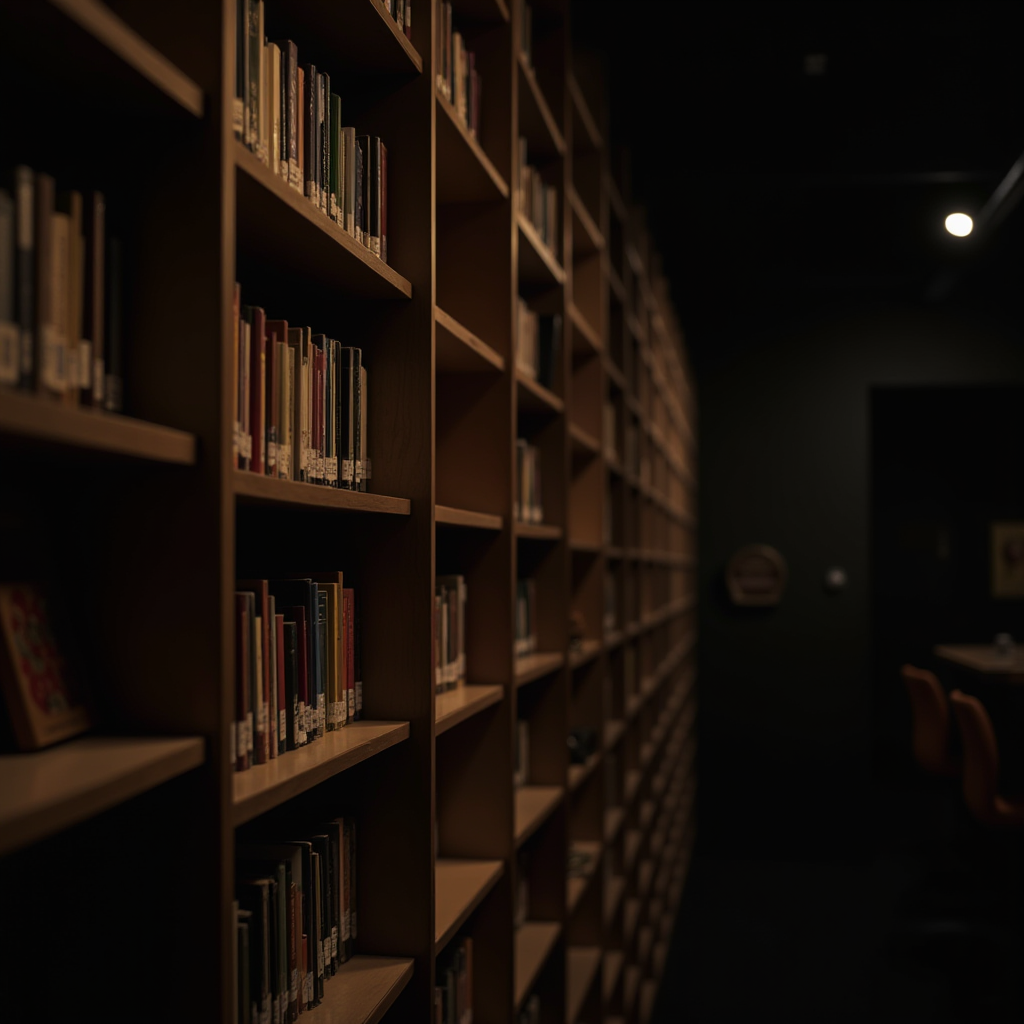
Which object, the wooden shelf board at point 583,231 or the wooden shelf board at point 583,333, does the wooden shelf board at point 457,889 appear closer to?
the wooden shelf board at point 583,333

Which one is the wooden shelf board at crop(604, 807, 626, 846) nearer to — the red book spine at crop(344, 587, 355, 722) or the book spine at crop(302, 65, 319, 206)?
the red book spine at crop(344, 587, 355, 722)

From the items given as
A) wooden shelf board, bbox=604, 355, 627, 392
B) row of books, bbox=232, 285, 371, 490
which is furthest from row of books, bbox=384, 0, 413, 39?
wooden shelf board, bbox=604, 355, 627, 392

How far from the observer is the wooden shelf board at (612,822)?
11.6 feet

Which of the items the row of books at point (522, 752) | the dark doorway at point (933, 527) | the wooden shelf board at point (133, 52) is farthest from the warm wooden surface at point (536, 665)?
the dark doorway at point (933, 527)

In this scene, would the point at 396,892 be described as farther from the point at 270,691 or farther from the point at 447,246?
the point at 447,246

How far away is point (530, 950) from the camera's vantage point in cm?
254

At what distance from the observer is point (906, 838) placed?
24.6 feet

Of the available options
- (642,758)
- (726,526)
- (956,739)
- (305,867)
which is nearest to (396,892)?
(305,867)

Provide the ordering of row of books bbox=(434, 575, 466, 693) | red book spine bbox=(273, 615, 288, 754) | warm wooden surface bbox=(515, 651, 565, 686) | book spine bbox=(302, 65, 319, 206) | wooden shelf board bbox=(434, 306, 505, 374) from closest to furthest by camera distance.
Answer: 1. red book spine bbox=(273, 615, 288, 754)
2. book spine bbox=(302, 65, 319, 206)
3. wooden shelf board bbox=(434, 306, 505, 374)
4. row of books bbox=(434, 575, 466, 693)
5. warm wooden surface bbox=(515, 651, 565, 686)

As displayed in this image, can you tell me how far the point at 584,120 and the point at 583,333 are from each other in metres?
0.67

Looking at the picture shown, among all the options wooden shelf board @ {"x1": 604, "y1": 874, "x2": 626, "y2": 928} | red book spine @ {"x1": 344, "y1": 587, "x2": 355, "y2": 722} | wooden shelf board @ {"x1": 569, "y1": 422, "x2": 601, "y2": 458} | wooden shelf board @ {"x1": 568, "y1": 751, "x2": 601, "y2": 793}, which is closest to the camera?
red book spine @ {"x1": 344, "y1": 587, "x2": 355, "y2": 722}

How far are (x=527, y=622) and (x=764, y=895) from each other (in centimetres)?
425

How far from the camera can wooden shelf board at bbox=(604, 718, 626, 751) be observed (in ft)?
12.0

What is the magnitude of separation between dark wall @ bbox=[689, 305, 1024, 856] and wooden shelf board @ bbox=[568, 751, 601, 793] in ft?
14.0
